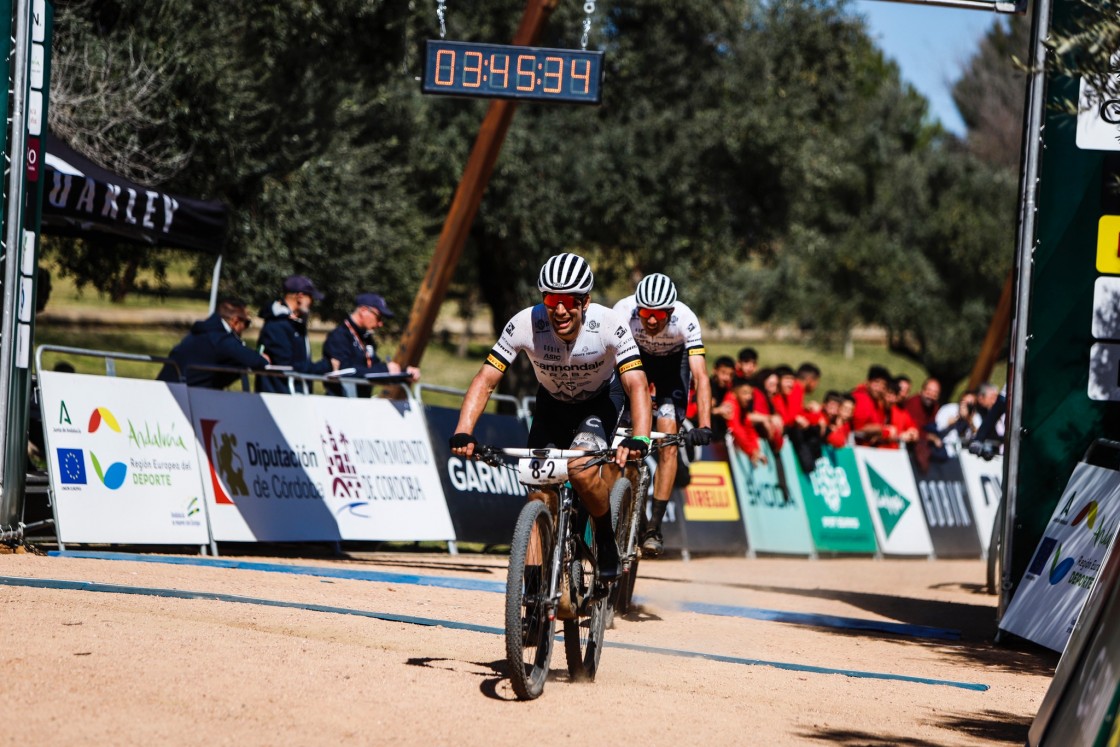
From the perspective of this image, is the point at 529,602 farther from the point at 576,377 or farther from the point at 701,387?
the point at 701,387

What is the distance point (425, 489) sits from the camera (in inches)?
561

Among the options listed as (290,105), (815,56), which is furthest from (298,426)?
(815,56)

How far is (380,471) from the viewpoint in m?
13.8

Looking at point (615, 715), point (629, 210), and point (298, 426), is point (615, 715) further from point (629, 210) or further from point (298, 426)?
point (629, 210)

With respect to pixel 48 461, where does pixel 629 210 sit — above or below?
above

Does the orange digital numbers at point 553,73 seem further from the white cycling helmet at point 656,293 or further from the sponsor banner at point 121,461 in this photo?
the sponsor banner at point 121,461

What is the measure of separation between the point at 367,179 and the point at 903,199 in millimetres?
28920

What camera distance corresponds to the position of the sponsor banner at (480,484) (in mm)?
14602

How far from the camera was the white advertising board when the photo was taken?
40.2 feet

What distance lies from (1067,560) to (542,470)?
4.85 metres

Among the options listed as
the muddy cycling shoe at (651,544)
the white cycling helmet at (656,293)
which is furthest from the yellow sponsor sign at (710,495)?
the white cycling helmet at (656,293)

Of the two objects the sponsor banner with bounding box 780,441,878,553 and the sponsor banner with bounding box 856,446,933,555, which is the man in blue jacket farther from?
the sponsor banner with bounding box 856,446,933,555

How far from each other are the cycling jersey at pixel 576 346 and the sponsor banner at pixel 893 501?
12.3 meters

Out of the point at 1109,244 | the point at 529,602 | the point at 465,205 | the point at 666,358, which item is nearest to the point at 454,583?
the point at 666,358
